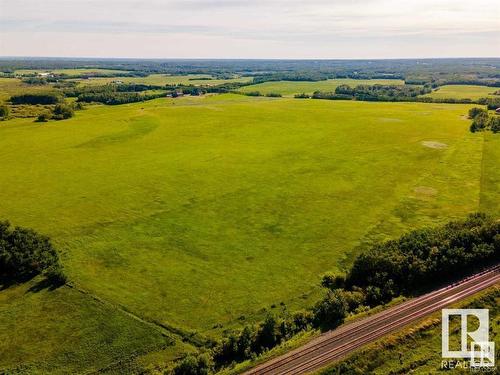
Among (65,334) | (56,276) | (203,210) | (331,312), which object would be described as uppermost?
(203,210)

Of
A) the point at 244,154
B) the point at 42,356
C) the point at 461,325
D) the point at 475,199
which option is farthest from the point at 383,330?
the point at 244,154

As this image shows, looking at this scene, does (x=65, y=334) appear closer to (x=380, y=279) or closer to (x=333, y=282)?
(x=333, y=282)

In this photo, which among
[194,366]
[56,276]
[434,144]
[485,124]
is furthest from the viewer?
[485,124]

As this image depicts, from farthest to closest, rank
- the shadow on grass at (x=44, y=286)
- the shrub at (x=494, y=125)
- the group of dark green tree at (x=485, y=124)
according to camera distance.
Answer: the group of dark green tree at (x=485, y=124)
the shrub at (x=494, y=125)
the shadow on grass at (x=44, y=286)

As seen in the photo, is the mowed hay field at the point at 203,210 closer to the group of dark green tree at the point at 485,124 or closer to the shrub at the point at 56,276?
the shrub at the point at 56,276

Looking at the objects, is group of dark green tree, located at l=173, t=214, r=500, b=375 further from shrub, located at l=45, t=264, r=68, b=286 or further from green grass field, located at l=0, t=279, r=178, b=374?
shrub, located at l=45, t=264, r=68, b=286

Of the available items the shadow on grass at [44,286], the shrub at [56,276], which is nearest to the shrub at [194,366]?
the shrub at [56,276]

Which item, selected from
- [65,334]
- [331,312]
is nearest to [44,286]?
[65,334]
